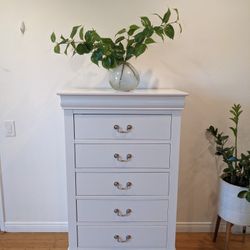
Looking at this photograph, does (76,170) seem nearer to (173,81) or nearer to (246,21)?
(173,81)

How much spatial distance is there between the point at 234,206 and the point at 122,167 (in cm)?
85

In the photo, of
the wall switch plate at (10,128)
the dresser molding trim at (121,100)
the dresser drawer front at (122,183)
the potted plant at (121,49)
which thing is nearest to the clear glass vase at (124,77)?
the potted plant at (121,49)

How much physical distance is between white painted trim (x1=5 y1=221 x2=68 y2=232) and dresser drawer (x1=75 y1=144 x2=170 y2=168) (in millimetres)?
820

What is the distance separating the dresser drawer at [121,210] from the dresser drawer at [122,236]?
0.07 metres

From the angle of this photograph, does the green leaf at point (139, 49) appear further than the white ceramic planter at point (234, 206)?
No

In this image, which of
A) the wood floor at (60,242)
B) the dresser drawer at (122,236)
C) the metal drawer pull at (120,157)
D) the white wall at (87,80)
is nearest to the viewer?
the metal drawer pull at (120,157)

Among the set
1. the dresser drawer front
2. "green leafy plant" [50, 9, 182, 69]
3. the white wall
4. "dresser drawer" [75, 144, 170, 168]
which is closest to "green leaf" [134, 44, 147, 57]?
"green leafy plant" [50, 9, 182, 69]

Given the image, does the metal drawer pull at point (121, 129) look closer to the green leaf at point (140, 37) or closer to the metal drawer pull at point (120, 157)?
the metal drawer pull at point (120, 157)

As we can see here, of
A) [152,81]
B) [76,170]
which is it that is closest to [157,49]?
[152,81]

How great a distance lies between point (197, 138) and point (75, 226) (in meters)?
1.12

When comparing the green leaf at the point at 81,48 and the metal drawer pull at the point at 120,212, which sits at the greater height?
the green leaf at the point at 81,48

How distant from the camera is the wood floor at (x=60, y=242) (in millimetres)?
1979

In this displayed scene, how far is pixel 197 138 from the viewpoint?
2.04 metres

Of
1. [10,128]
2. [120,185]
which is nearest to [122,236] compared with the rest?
[120,185]
